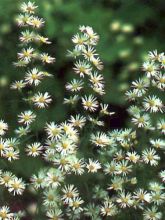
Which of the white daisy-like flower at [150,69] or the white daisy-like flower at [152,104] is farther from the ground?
the white daisy-like flower at [150,69]

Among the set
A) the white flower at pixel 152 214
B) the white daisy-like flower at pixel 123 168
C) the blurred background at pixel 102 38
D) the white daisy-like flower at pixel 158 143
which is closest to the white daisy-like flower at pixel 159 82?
the white daisy-like flower at pixel 158 143

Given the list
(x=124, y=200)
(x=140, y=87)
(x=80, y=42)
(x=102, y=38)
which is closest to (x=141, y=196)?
(x=124, y=200)

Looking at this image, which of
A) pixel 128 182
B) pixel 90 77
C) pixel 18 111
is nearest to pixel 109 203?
pixel 128 182

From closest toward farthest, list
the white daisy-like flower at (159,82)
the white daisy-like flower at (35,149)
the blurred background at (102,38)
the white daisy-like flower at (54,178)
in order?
the white daisy-like flower at (54,178) → the white daisy-like flower at (35,149) → the white daisy-like flower at (159,82) → the blurred background at (102,38)

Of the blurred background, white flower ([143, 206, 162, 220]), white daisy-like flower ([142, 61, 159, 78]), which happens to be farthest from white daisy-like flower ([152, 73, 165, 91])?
the blurred background

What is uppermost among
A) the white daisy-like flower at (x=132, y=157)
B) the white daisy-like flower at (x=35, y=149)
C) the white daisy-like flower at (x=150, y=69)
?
the white daisy-like flower at (x=150, y=69)

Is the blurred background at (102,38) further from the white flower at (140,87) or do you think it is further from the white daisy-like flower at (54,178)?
the white daisy-like flower at (54,178)

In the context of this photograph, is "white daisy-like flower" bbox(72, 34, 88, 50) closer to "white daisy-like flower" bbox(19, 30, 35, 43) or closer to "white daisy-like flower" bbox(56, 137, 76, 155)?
"white daisy-like flower" bbox(19, 30, 35, 43)

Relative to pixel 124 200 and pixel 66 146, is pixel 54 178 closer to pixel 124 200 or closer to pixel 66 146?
pixel 66 146

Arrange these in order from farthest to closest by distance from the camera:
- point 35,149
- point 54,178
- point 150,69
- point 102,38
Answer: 1. point 102,38
2. point 150,69
3. point 35,149
4. point 54,178
